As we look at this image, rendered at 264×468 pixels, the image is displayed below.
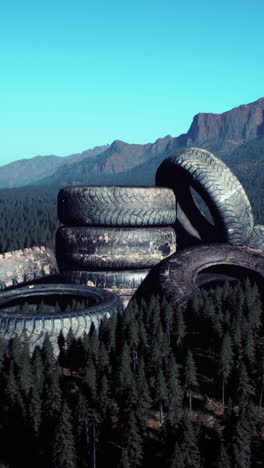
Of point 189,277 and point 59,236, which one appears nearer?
point 189,277

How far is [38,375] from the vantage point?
10.6 metres

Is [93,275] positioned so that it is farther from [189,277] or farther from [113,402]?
[113,402]

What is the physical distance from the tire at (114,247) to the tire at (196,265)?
82 cm

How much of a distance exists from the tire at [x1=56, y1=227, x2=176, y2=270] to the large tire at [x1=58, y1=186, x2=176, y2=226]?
1.13ft

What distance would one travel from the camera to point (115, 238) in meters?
16.8

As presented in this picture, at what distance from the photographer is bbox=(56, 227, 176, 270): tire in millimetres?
16719

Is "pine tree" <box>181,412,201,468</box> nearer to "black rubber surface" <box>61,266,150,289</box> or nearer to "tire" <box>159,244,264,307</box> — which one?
"tire" <box>159,244,264,307</box>

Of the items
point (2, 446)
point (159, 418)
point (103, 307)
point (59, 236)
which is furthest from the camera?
point (59, 236)

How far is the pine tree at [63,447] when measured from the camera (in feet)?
27.3

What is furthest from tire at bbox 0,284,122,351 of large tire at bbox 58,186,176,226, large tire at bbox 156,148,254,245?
large tire at bbox 156,148,254,245

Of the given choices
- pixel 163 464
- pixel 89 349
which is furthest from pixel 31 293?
pixel 163 464

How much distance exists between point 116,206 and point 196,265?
149 inches

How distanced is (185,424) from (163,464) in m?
1.00

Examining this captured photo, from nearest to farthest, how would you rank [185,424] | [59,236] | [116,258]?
[185,424] < [116,258] < [59,236]
